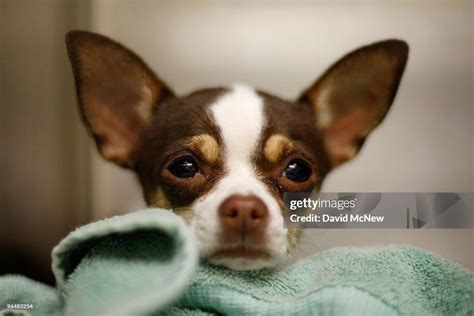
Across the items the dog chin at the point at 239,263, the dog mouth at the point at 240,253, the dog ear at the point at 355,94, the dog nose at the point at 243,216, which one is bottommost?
the dog chin at the point at 239,263

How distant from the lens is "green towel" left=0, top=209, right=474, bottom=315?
0.57 metres

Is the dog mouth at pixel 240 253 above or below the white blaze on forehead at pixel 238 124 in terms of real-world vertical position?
below

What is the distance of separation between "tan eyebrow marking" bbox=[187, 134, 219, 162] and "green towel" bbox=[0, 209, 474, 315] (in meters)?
0.21

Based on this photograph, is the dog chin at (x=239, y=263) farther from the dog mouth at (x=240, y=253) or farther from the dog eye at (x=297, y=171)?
the dog eye at (x=297, y=171)

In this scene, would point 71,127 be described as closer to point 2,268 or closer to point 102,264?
point 2,268


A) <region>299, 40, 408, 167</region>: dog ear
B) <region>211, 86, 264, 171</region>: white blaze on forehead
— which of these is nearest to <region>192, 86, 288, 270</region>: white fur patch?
<region>211, 86, 264, 171</region>: white blaze on forehead

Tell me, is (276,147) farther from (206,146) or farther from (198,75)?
(198,75)

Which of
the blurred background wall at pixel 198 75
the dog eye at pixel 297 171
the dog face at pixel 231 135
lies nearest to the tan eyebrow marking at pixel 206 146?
the dog face at pixel 231 135

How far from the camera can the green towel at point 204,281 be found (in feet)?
1.87

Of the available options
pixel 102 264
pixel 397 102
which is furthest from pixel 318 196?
pixel 102 264

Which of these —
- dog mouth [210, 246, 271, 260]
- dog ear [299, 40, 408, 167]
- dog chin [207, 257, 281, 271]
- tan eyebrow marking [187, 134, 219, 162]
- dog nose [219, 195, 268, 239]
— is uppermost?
dog ear [299, 40, 408, 167]

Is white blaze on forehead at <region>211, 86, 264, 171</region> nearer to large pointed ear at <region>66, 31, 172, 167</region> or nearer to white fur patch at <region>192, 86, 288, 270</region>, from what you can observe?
white fur patch at <region>192, 86, 288, 270</region>

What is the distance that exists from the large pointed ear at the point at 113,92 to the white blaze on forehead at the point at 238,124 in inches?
6.3

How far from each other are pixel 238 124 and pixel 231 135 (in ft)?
0.09
